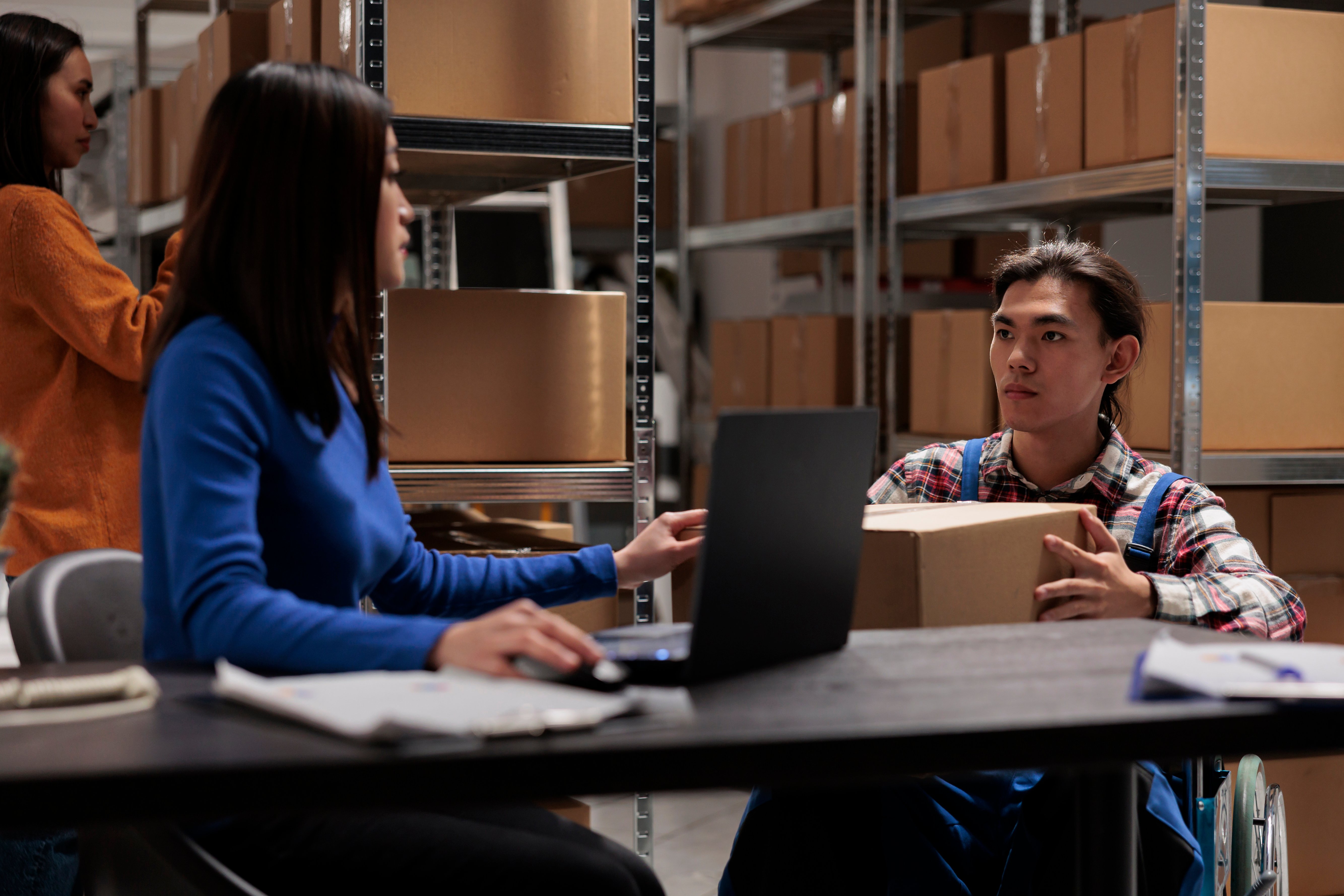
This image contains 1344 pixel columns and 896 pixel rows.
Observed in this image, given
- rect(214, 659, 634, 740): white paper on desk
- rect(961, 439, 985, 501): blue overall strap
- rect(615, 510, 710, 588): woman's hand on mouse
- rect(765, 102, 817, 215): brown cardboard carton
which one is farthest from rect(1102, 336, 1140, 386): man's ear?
rect(765, 102, 817, 215): brown cardboard carton

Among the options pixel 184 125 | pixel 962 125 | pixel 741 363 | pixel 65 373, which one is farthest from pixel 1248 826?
pixel 184 125

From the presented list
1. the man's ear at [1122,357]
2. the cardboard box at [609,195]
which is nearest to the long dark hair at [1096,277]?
the man's ear at [1122,357]

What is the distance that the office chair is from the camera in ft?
3.61

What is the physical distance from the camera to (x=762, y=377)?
4.21 metres

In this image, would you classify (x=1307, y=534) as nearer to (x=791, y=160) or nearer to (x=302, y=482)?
(x=791, y=160)

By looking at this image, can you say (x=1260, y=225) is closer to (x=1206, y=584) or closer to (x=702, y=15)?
(x=702, y=15)

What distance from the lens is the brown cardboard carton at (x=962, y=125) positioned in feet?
10.8

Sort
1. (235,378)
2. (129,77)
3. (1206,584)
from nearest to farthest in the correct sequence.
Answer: (235,378), (1206,584), (129,77)

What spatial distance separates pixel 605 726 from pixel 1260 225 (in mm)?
3229

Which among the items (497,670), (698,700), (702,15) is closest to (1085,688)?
(698,700)

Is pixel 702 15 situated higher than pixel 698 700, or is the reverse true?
pixel 702 15

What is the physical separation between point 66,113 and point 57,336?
386mm

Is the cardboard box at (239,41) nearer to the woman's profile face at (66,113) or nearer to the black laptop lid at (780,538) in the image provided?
the woman's profile face at (66,113)

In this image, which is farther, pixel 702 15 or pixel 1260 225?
pixel 702 15
